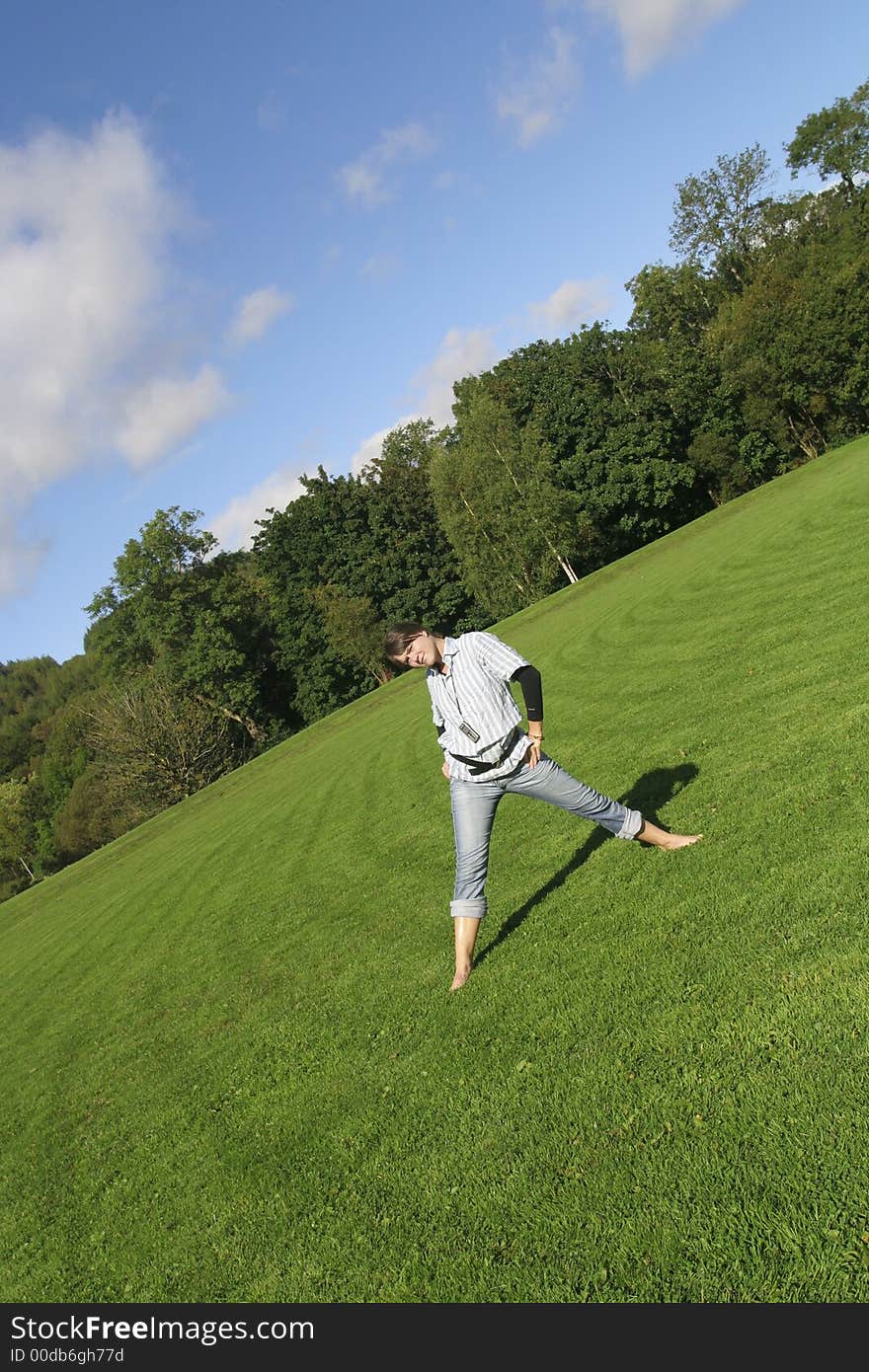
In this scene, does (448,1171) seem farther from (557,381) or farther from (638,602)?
(557,381)

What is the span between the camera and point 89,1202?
6047 millimetres

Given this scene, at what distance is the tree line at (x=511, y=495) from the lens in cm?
5528

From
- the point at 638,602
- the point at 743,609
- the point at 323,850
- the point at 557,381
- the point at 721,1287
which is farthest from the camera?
the point at 557,381

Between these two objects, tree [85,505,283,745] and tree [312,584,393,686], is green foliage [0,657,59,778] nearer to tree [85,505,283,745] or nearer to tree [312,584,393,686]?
tree [85,505,283,745]

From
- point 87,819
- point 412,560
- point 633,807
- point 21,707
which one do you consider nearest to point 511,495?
point 412,560

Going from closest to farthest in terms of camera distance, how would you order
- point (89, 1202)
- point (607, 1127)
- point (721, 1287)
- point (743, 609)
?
point (721, 1287) → point (607, 1127) → point (89, 1202) → point (743, 609)

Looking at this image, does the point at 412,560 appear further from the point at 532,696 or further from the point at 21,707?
the point at 21,707

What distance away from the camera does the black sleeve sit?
6383 millimetres

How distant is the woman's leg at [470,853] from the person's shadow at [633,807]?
1.31 ft

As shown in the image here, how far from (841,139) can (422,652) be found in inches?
3102

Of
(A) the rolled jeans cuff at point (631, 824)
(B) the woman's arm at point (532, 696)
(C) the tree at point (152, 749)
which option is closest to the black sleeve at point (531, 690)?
(B) the woman's arm at point (532, 696)

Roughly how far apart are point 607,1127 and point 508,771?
307 centimetres

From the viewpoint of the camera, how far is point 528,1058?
5.23m
